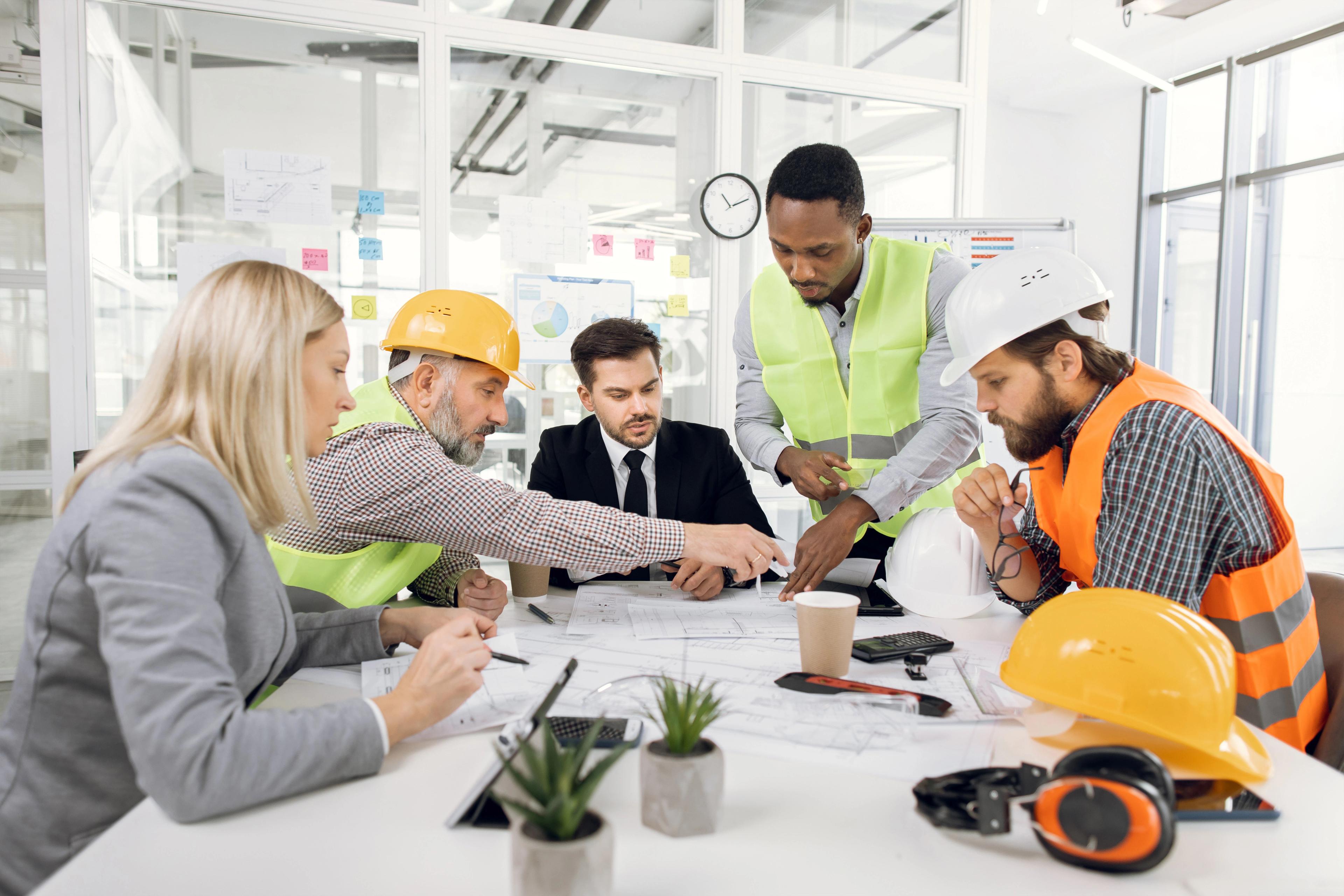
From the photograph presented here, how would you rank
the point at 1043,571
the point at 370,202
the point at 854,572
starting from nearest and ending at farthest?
the point at 1043,571
the point at 854,572
the point at 370,202

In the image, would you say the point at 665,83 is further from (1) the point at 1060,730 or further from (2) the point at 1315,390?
(2) the point at 1315,390

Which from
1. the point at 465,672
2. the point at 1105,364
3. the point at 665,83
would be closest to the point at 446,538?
the point at 465,672

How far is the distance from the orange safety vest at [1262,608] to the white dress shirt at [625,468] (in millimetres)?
1290

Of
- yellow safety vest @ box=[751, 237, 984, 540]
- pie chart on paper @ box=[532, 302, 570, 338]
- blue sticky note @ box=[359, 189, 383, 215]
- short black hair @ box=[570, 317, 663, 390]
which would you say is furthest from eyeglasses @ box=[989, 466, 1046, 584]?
blue sticky note @ box=[359, 189, 383, 215]

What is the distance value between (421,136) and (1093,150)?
20.1 ft

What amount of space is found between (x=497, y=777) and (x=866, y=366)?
1.66 meters

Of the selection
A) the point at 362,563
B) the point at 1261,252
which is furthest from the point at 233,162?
the point at 1261,252

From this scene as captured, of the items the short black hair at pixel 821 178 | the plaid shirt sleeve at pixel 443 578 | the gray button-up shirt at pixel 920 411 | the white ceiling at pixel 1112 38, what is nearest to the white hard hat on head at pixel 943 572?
the gray button-up shirt at pixel 920 411

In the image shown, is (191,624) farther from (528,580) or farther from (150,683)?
(528,580)

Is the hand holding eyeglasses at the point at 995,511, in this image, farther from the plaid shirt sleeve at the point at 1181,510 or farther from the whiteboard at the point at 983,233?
the whiteboard at the point at 983,233

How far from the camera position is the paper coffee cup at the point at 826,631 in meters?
1.27

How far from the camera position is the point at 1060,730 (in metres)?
1.05

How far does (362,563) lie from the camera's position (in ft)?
5.66

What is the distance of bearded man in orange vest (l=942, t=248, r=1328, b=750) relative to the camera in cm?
131
